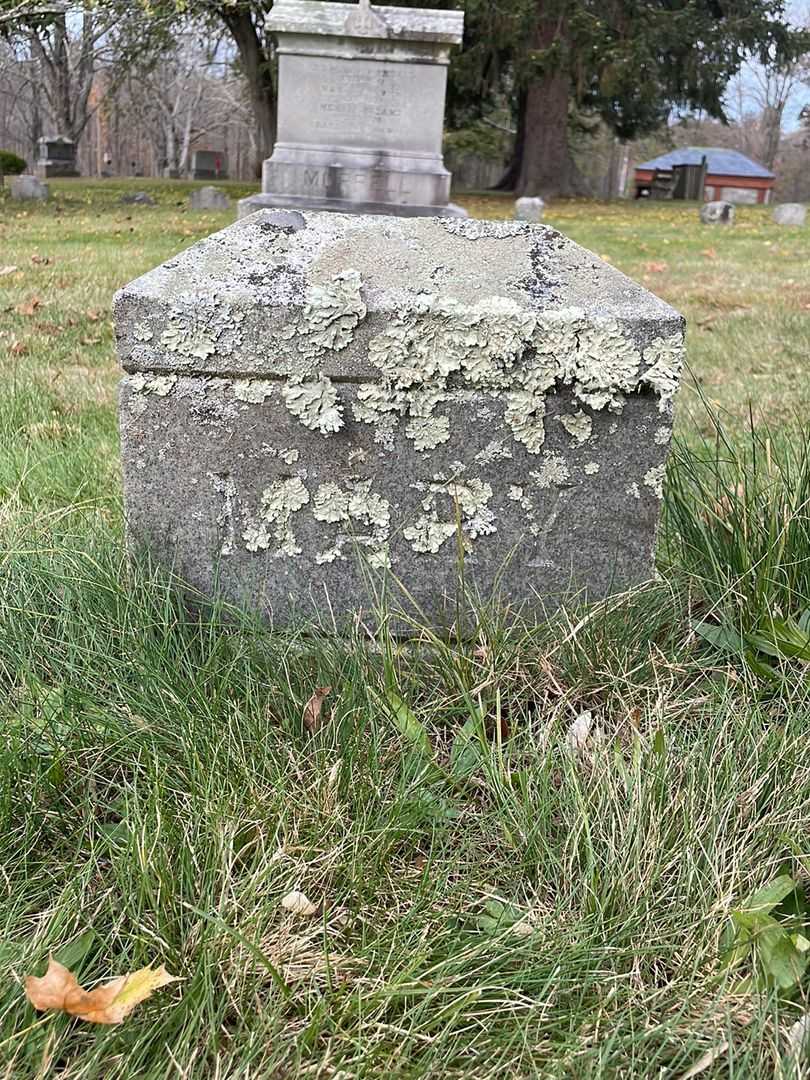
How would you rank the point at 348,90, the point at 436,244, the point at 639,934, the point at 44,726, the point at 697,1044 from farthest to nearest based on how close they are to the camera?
the point at 348,90
the point at 436,244
the point at 44,726
the point at 639,934
the point at 697,1044

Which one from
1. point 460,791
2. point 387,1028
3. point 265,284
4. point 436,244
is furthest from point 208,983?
point 436,244

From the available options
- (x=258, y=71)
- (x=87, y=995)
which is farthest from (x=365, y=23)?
(x=258, y=71)

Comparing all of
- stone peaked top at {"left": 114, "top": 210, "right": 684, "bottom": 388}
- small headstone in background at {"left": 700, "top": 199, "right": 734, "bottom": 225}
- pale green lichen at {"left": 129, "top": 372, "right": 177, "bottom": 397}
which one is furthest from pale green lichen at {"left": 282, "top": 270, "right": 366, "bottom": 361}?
small headstone in background at {"left": 700, "top": 199, "right": 734, "bottom": 225}

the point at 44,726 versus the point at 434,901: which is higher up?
the point at 44,726

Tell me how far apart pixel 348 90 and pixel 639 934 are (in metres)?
12.0

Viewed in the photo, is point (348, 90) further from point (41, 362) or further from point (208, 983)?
point (208, 983)

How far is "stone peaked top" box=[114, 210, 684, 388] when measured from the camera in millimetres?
1907

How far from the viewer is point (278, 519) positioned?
6.77ft

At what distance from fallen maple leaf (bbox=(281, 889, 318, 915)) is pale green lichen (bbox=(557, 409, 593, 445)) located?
112cm

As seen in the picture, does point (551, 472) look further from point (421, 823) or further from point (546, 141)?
point (546, 141)

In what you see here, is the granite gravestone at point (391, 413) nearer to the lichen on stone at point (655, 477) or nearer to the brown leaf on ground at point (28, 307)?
the lichen on stone at point (655, 477)

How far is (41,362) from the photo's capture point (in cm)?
473

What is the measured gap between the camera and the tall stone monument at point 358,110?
11156 mm

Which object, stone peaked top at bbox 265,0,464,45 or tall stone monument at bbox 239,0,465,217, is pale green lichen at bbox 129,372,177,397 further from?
stone peaked top at bbox 265,0,464,45
